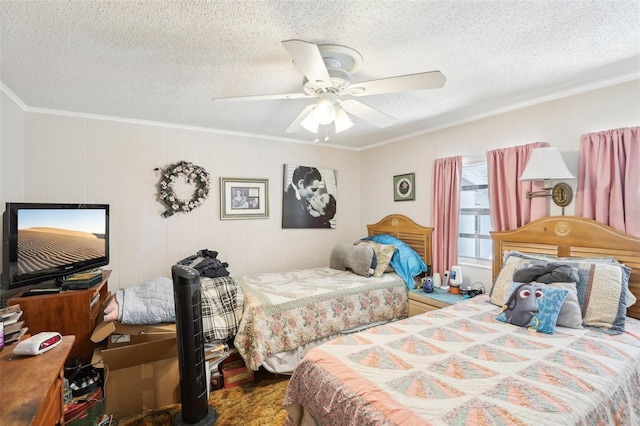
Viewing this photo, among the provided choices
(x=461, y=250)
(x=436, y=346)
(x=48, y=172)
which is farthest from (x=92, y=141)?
(x=461, y=250)

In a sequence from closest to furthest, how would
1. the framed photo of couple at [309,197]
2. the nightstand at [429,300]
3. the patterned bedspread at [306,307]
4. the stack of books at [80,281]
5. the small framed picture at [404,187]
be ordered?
the stack of books at [80,281] < the patterned bedspread at [306,307] < the nightstand at [429,300] < the small framed picture at [404,187] < the framed photo of couple at [309,197]

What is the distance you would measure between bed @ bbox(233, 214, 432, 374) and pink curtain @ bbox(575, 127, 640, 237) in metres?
1.54

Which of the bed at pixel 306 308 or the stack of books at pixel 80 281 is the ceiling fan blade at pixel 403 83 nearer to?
the bed at pixel 306 308

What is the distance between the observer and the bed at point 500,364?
1213 millimetres

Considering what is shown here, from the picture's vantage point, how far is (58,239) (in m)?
2.32

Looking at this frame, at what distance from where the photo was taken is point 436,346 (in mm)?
1723

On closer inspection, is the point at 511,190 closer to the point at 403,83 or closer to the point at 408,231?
the point at 408,231

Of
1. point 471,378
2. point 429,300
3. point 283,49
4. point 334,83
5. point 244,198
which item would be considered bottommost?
point 429,300

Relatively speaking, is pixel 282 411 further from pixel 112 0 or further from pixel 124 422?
pixel 112 0

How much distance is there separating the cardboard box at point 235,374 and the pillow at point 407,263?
6.21 ft

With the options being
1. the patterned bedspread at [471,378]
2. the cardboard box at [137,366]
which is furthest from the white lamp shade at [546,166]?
the cardboard box at [137,366]

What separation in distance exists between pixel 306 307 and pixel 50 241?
2026 millimetres

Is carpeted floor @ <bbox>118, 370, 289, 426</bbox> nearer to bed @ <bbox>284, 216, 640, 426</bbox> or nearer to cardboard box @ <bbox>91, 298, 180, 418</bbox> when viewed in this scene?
cardboard box @ <bbox>91, 298, 180, 418</bbox>

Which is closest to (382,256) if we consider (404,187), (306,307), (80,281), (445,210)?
(445,210)
